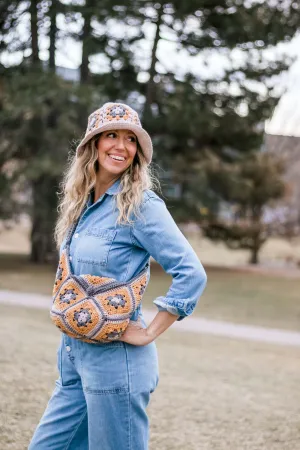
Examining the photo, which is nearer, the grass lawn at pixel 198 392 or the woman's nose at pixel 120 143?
the woman's nose at pixel 120 143

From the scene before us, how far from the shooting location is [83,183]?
276cm

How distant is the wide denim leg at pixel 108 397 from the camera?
2.49 m

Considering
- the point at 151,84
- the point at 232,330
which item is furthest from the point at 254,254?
the point at 232,330

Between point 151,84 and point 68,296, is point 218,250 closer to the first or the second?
point 151,84

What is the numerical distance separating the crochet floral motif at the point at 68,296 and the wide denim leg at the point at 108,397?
18 centimetres

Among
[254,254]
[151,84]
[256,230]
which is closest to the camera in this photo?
[151,84]

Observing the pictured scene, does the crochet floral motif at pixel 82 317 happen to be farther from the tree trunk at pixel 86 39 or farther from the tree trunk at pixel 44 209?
the tree trunk at pixel 86 39

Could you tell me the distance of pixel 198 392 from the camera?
630cm

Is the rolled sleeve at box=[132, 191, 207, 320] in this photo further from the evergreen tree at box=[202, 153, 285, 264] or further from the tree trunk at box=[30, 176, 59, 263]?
the evergreen tree at box=[202, 153, 285, 264]

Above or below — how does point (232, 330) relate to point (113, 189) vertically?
below

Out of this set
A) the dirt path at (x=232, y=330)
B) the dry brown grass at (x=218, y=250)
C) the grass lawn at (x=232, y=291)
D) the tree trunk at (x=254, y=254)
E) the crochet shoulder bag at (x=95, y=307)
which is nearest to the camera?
the crochet shoulder bag at (x=95, y=307)

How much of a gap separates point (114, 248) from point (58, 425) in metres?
0.71

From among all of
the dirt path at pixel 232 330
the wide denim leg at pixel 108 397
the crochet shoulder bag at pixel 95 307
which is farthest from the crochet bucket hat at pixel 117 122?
the dirt path at pixel 232 330

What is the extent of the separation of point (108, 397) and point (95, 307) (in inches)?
12.7
